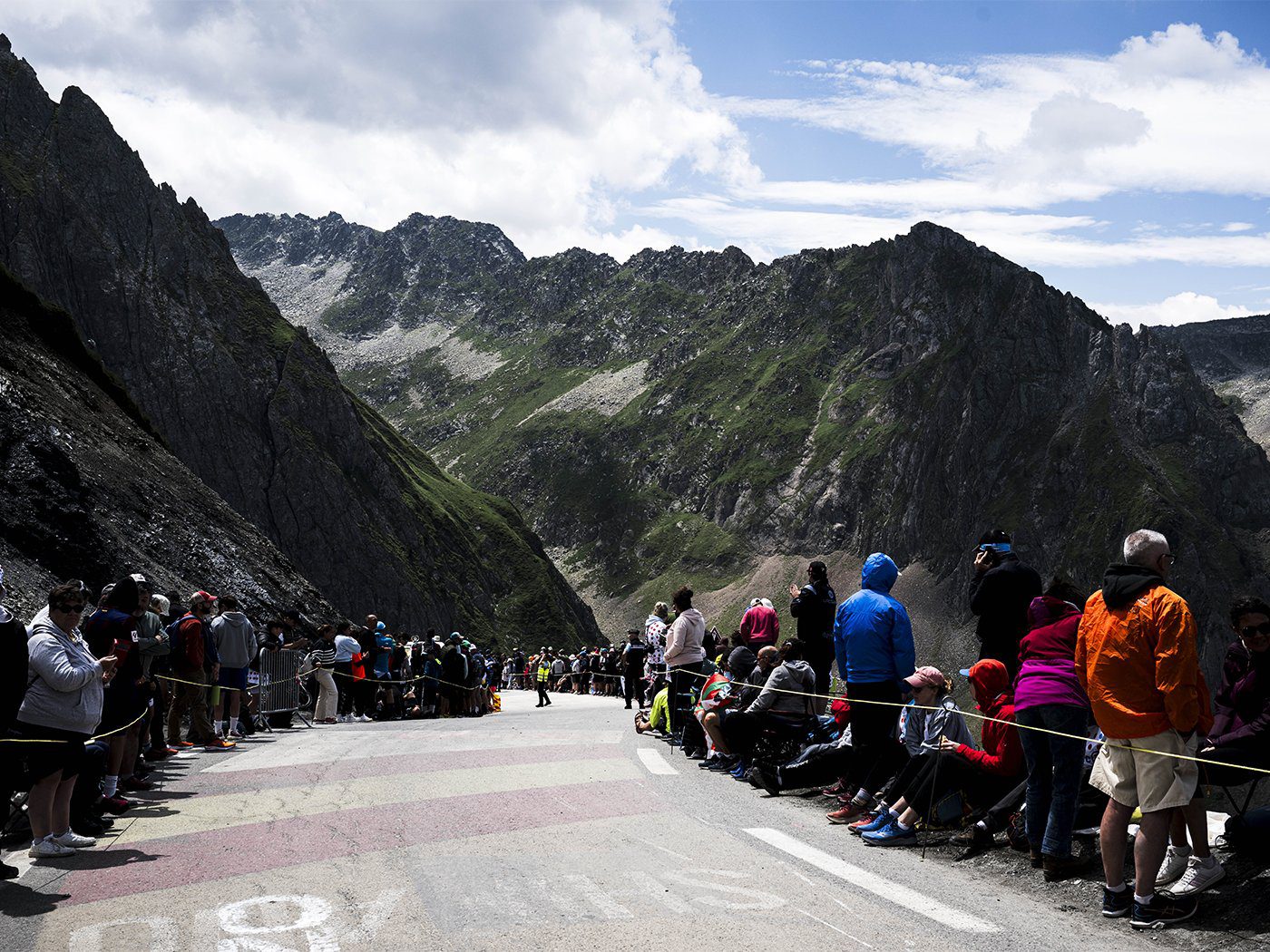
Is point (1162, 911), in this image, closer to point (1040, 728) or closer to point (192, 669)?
point (1040, 728)

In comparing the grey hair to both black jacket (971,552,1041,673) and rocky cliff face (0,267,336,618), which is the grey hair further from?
rocky cliff face (0,267,336,618)

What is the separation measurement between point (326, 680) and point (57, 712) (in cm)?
1568

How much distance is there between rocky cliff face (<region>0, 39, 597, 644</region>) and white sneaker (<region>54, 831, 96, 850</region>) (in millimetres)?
90901

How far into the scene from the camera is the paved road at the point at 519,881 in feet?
21.8

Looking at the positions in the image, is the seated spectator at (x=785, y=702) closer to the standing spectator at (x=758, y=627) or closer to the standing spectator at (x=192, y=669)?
the standing spectator at (x=758, y=627)

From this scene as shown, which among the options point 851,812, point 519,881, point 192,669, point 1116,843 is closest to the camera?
point 1116,843

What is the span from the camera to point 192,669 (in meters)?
16.5

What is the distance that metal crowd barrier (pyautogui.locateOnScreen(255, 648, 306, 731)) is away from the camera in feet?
70.4

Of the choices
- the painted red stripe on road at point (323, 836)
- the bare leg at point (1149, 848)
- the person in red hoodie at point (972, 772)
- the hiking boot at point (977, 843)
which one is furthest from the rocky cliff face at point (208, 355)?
the bare leg at point (1149, 848)

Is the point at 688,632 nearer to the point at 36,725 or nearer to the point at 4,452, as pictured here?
the point at 36,725

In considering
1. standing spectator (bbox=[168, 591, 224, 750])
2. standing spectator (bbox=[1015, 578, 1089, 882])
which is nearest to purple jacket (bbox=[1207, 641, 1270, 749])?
standing spectator (bbox=[1015, 578, 1089, 882])

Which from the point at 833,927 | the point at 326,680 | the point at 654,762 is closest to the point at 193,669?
the point at 654,762

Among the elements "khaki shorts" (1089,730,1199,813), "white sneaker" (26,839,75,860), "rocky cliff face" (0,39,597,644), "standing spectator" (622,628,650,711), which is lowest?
"standing spectator" (622,628,650,711)

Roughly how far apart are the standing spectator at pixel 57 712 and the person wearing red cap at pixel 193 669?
7.30m
